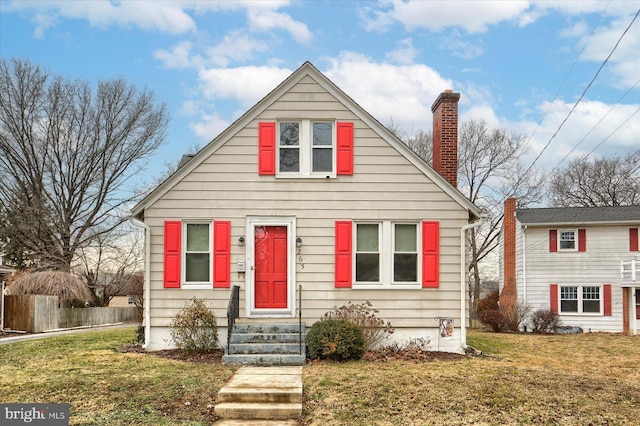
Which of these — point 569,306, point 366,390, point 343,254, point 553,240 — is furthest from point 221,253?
point 569,306

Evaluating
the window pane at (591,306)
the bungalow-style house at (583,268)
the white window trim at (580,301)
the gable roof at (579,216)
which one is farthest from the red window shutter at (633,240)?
the window pane at (591,306)

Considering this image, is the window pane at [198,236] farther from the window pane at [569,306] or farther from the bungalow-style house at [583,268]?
the window pane at [569,306]

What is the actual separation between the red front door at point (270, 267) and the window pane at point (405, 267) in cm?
252

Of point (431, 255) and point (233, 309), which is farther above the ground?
point (431, 255)

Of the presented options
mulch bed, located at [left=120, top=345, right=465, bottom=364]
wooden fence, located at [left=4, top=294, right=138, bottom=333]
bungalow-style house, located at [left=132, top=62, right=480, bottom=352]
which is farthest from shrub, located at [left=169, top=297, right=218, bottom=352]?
wooden fence, located at [left=4, top=294, right=138, bottom=333]

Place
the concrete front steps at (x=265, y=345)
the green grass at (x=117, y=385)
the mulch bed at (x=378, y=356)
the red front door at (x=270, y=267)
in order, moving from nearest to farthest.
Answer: the green grass at (x=117, y=385) → the concrete front steps at (x=265, y=345) → the mulch bed at (x=378, y=356) → the red front door at (x=270, y=267)

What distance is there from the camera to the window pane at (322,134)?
1312 centimetres

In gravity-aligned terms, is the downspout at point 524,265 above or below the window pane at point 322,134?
below

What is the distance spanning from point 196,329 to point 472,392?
601cm

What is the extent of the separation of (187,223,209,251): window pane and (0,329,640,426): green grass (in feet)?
8.56

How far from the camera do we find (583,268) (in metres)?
25.3

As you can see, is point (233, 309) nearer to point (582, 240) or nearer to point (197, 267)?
point (197, 267)

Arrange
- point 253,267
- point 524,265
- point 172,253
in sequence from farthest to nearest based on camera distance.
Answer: point 524,265
point 253,267
point 172,253

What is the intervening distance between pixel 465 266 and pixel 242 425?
24.0 ft
